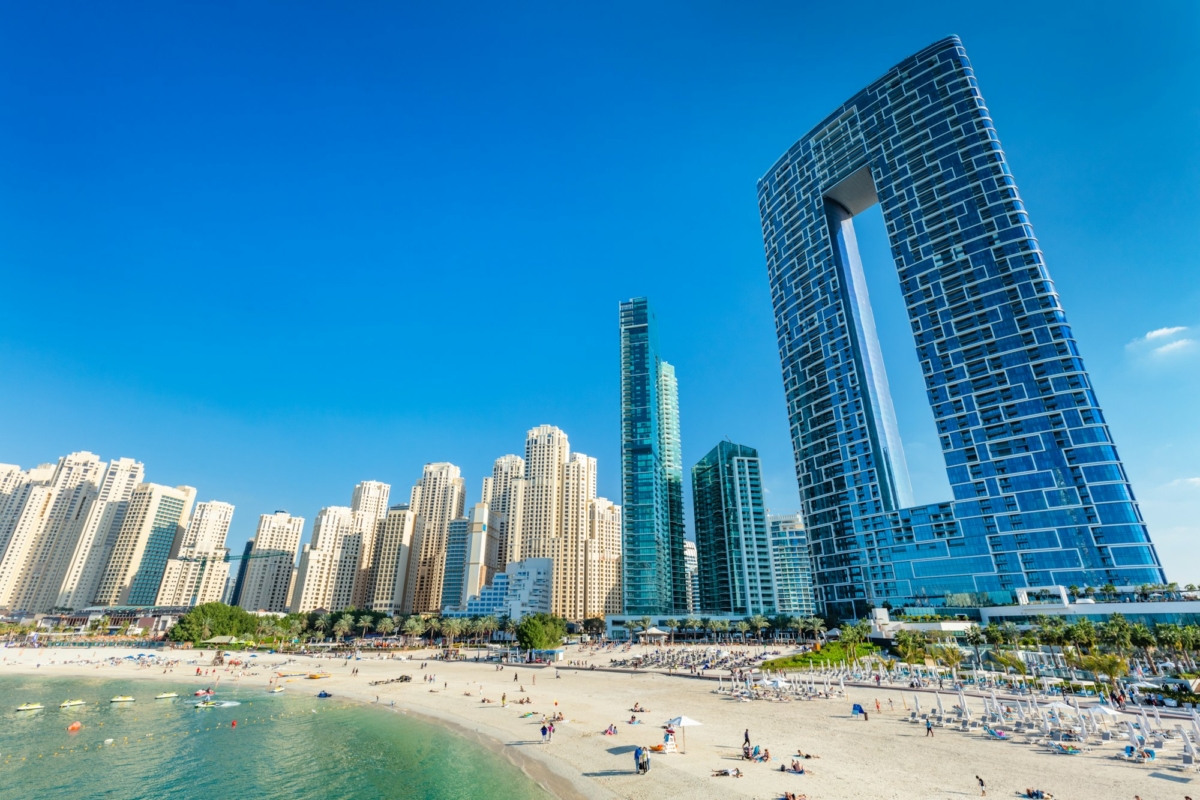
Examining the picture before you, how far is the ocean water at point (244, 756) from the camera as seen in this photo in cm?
3225

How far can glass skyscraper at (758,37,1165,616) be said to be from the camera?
312 feet

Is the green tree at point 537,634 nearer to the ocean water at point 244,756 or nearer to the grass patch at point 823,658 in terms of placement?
the grass patch at point 823,658

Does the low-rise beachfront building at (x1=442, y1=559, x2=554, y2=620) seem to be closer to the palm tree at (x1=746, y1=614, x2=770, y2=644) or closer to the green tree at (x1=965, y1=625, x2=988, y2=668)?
the palm tree at (x1=746, y1=614, x2=770, y2=644)

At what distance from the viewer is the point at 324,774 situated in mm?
35219

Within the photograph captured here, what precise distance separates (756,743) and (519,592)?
14756cm

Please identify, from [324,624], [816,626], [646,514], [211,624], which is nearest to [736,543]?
[646,514]

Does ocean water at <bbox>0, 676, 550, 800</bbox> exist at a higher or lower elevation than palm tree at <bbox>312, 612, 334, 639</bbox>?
lower

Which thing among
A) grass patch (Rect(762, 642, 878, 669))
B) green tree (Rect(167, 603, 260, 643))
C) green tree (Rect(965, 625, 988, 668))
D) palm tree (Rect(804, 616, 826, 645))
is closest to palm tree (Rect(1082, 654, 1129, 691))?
green tree (Rect(965, 625, 988, 668))

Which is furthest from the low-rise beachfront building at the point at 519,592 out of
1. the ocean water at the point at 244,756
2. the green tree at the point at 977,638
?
the green tree at the point at 977,638

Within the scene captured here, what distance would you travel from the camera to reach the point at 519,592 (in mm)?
174750

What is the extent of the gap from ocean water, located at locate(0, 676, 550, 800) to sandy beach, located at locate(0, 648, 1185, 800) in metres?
3.17

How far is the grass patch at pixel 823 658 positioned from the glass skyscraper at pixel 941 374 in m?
33.8

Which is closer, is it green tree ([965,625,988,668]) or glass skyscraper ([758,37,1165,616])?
green tree ([965,625,988,668])

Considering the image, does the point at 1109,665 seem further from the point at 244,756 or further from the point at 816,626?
the point at 816,626
